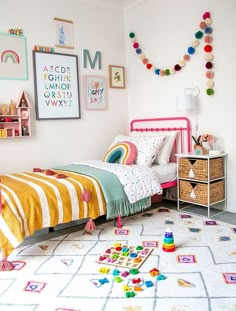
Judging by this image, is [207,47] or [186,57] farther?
[186,57]

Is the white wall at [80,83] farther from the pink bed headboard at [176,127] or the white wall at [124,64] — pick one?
the pink bed headboard at [176,127]

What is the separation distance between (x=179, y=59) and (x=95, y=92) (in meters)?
1.12

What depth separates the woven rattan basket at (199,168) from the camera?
2.98 meters

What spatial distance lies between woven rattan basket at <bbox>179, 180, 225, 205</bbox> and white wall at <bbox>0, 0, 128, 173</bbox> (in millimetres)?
1289

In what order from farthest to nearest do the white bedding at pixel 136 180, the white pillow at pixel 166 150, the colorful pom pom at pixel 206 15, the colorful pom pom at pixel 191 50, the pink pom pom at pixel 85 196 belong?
1. the white pillow at pixel 166 150
2. the colorful pom pom at pixel 191 50
3. the colorful pom pom at pixel 206 15
4. the white bedding at pixel 136 180
5. the pink pom pom at pixel 85 196

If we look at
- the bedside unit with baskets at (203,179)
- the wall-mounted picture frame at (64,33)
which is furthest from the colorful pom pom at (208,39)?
the wall-mounted picture frame at (64,33)

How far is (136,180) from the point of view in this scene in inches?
112

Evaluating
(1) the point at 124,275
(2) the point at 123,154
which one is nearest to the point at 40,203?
(1) the point at 124,275

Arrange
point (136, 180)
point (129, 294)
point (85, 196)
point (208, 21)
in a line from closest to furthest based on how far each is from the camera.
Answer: point (129, 294) < point (85, 196) < point (136, 180) < point (208, 21)

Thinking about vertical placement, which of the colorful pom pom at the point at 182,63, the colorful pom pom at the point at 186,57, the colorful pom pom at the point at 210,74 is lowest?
the colorful pom pom at the point at 210,74

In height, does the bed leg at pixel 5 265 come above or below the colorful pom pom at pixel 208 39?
below

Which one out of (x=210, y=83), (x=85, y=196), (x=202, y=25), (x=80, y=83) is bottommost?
(x=85, y=196)

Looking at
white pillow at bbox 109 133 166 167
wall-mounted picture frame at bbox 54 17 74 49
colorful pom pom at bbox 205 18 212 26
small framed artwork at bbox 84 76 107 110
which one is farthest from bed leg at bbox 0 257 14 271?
colorful pom pom at bbox 205 18 212 26

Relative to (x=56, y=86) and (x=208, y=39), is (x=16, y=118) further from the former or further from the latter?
(x=208, y=39)
